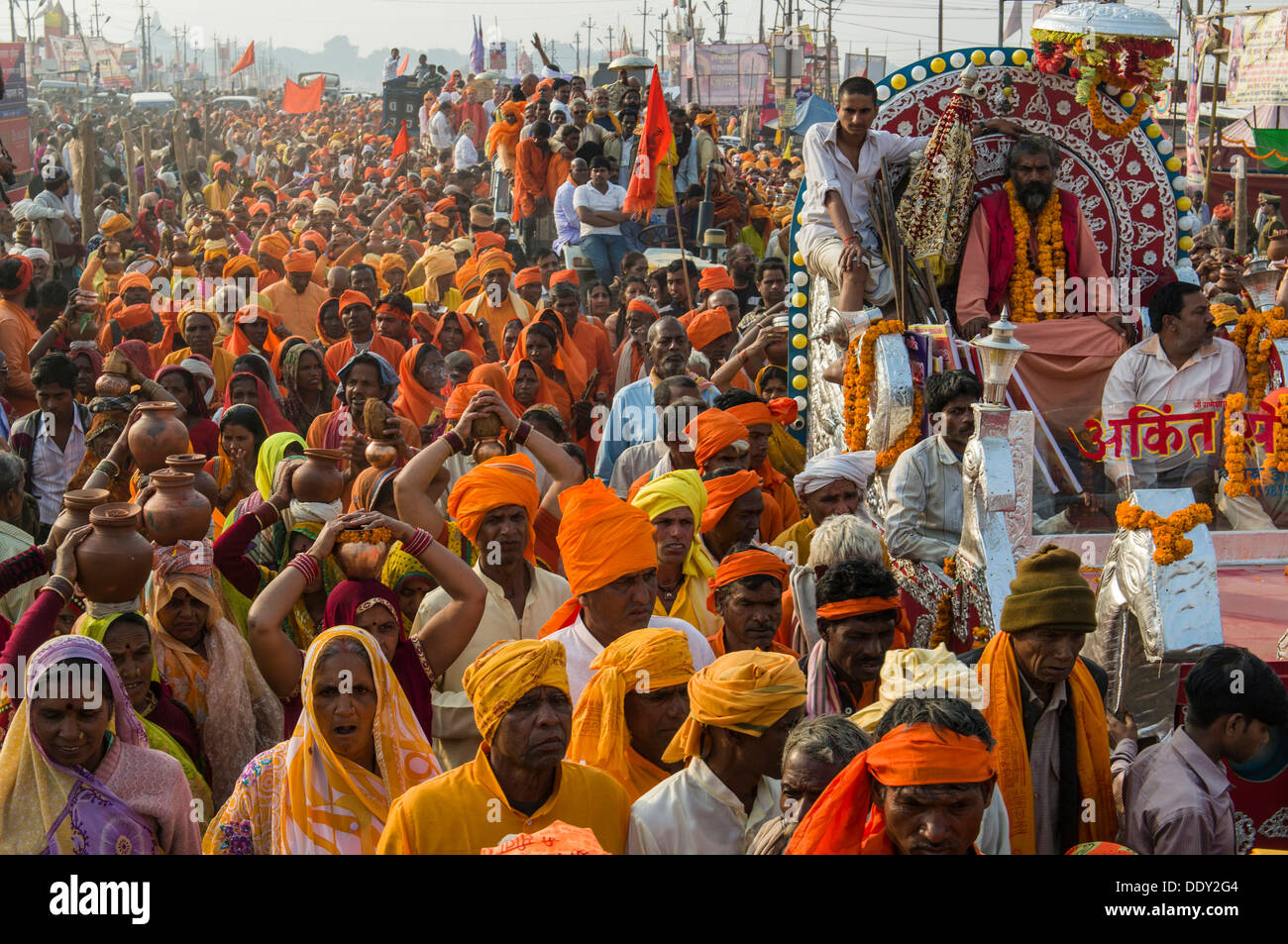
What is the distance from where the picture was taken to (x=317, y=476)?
551 cm

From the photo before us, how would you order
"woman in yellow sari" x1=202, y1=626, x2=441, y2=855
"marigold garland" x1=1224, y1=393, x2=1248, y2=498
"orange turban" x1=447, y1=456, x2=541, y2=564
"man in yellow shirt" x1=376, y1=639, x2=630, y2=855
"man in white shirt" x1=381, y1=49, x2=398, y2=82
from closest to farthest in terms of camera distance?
"man in yellow shirt" x1=376, y1=639, x2=630, y2=855 < "woman in yellow sari" x1=202, y1=626, x2=441, y2=855 < "orange turban" x1=447, y1=456, x2=541, y2=564 < "marigold garland" x1=1224, y1=393, x2=1248, y2=498 < "man in white shirt" x1=381, y1=49, x2=398, y2=82

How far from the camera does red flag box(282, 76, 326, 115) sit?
3309 centimetres

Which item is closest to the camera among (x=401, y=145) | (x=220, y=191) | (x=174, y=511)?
(x=174, y=511)

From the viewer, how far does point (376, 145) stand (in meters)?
34.7

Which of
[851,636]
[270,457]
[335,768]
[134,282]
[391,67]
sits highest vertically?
[391,67]

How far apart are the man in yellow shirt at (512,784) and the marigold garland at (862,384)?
11.0 ft

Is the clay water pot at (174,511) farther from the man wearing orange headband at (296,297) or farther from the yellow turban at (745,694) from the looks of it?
the man wearing orange headband at (296,297)

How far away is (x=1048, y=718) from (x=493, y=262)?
818 cm

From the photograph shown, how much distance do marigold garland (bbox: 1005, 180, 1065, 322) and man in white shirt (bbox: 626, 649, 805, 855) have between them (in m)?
4.61

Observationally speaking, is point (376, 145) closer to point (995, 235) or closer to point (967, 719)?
point (995, 235)

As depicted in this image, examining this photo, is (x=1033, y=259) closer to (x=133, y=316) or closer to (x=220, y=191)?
(x=133, y=316)

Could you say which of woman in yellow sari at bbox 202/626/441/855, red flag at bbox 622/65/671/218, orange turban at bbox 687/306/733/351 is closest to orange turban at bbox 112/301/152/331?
orange turban at bbox 687/306/733/351

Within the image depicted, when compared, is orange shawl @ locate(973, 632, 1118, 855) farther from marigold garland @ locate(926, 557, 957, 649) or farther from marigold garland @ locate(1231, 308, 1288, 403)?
marigold garland @ locate(1231, 308, 1288, 403)

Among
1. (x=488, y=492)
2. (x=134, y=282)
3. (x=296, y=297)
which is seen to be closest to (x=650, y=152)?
(x=296, y=297)
